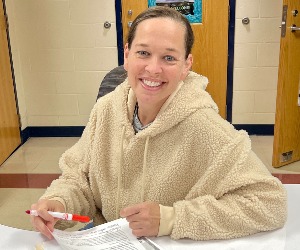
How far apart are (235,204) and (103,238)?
35 centimetres

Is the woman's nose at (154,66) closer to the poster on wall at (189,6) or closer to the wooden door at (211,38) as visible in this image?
the wooden door at (211,38)

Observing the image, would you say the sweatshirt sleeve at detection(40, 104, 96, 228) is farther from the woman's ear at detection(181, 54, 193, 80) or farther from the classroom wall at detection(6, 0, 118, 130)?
the classroom wall at detection(6, 0, 118, 130)

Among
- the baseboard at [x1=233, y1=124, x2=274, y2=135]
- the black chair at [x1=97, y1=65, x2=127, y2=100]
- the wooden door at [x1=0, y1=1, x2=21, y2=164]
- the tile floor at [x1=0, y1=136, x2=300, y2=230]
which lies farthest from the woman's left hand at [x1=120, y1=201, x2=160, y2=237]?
the baseboard at [x1=233, y1=124, x2=274, y2=135]

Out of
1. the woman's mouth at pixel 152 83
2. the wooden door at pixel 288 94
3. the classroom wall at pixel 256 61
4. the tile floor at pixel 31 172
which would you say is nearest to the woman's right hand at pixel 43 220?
the woman's mouth at pixel 152 83

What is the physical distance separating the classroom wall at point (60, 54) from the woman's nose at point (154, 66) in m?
2.83

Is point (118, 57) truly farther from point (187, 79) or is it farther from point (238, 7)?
point (187, 79)

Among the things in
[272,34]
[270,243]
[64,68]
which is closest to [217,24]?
[272,34]

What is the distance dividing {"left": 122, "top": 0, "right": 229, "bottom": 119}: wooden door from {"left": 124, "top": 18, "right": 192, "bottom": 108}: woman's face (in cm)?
257

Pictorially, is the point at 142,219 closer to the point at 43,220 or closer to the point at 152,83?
the point at 43,220

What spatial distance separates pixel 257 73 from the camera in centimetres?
393

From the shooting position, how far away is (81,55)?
3992 millimetres

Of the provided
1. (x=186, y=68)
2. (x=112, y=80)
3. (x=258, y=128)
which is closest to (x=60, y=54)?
(x=258, y=128)

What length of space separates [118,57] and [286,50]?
159 centimetres

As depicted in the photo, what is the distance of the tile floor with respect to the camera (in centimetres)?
284
